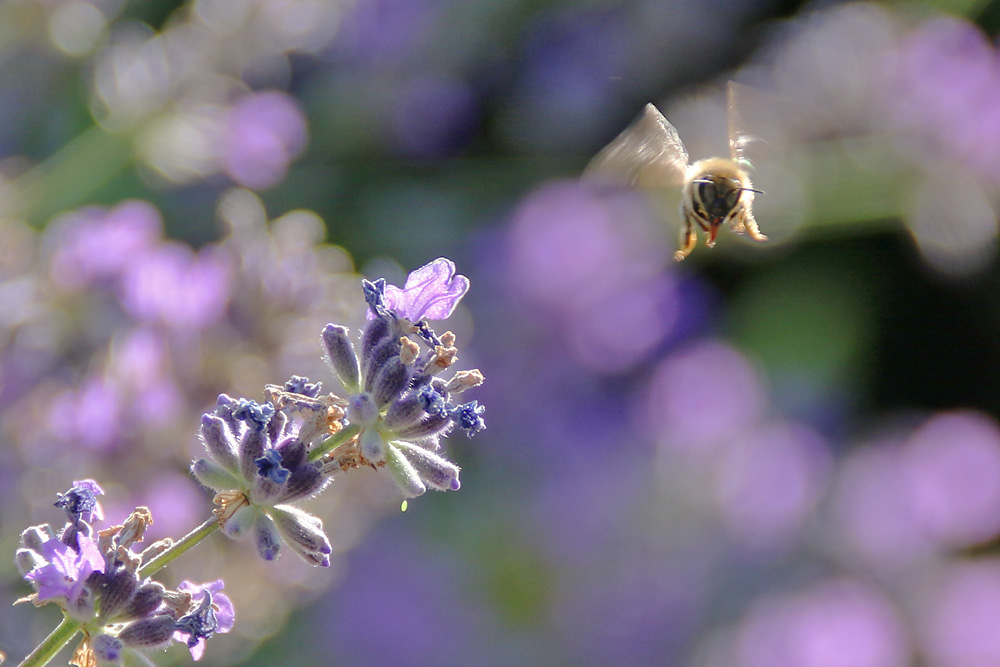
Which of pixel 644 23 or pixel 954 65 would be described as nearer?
pixel 954 65

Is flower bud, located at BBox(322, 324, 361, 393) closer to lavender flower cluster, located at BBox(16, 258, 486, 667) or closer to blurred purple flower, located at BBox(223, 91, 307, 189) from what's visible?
lavender flower cluster, located at BBox(16, 258, 486, 667)

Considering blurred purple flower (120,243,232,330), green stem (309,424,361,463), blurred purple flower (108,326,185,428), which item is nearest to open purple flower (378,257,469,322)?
green stem (309,424,361,463)

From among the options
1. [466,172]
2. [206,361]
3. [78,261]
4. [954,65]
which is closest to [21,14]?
[78,261]

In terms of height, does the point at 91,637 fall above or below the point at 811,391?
below

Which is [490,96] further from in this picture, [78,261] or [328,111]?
[78,261]

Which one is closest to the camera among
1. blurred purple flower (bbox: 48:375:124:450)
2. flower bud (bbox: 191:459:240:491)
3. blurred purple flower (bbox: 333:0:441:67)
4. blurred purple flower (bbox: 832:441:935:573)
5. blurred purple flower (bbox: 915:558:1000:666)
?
flower bud (bbox: 191:459:240:491)

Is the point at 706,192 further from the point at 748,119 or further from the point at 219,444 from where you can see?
the point at 748,119

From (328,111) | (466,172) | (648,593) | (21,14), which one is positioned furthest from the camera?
(466,172)

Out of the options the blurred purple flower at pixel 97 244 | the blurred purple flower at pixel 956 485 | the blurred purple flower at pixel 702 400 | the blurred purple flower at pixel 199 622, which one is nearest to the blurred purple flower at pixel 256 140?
the blurred purple flower at pixel 97 244
